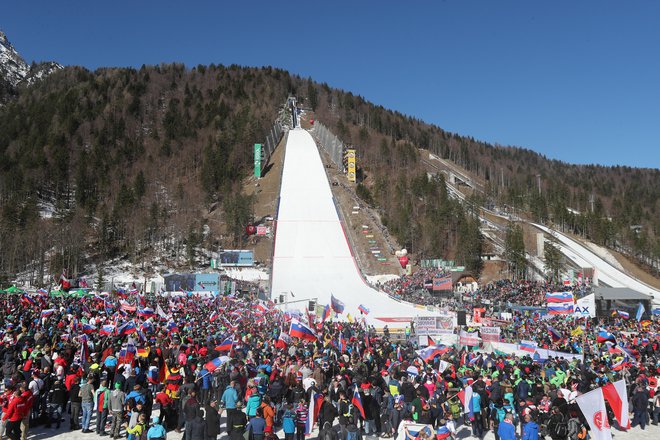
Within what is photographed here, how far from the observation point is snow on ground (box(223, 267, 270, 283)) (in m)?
→ 46.3

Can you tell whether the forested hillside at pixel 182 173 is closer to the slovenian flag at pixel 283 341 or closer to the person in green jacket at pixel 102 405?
the slovenian flag at pixel 283 341

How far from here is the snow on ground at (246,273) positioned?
152ft

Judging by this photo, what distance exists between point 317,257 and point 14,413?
38.8 metres

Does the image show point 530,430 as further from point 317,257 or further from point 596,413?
point 317,257

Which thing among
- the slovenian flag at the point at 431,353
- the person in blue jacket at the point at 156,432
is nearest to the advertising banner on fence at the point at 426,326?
the slovenian flag at the point at 431,353

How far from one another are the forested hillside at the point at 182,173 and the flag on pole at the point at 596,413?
46430 mm

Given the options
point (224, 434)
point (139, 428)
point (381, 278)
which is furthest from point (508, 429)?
point (381, 278)

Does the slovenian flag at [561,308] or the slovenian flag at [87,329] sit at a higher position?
the slovenian flag at [561,308]

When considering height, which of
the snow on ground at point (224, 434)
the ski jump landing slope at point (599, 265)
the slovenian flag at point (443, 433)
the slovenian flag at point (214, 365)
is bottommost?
the snow on ground at point (224, 434)

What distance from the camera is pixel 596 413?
298 inches

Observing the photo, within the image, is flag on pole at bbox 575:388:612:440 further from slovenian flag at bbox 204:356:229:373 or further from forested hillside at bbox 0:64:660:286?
forested hillside at bbox 0:64:660:286

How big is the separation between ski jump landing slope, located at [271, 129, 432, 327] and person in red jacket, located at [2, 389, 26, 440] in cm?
2227

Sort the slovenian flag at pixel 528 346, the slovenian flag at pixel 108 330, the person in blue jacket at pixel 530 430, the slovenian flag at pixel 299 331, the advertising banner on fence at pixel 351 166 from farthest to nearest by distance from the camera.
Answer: the advertising banner on fence at pixel 351 166 → the slovenian flag at pixel 528 346 → the slovenian flag at pixel 108 330 → the slovenian flag at pixel 299 331 → the person in blue jacket at pixel 530 430

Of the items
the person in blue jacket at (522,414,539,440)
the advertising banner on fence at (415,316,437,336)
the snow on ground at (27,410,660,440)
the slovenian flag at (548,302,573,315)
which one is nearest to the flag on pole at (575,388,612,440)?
the person in blue jacket at (522,414,539,440)
